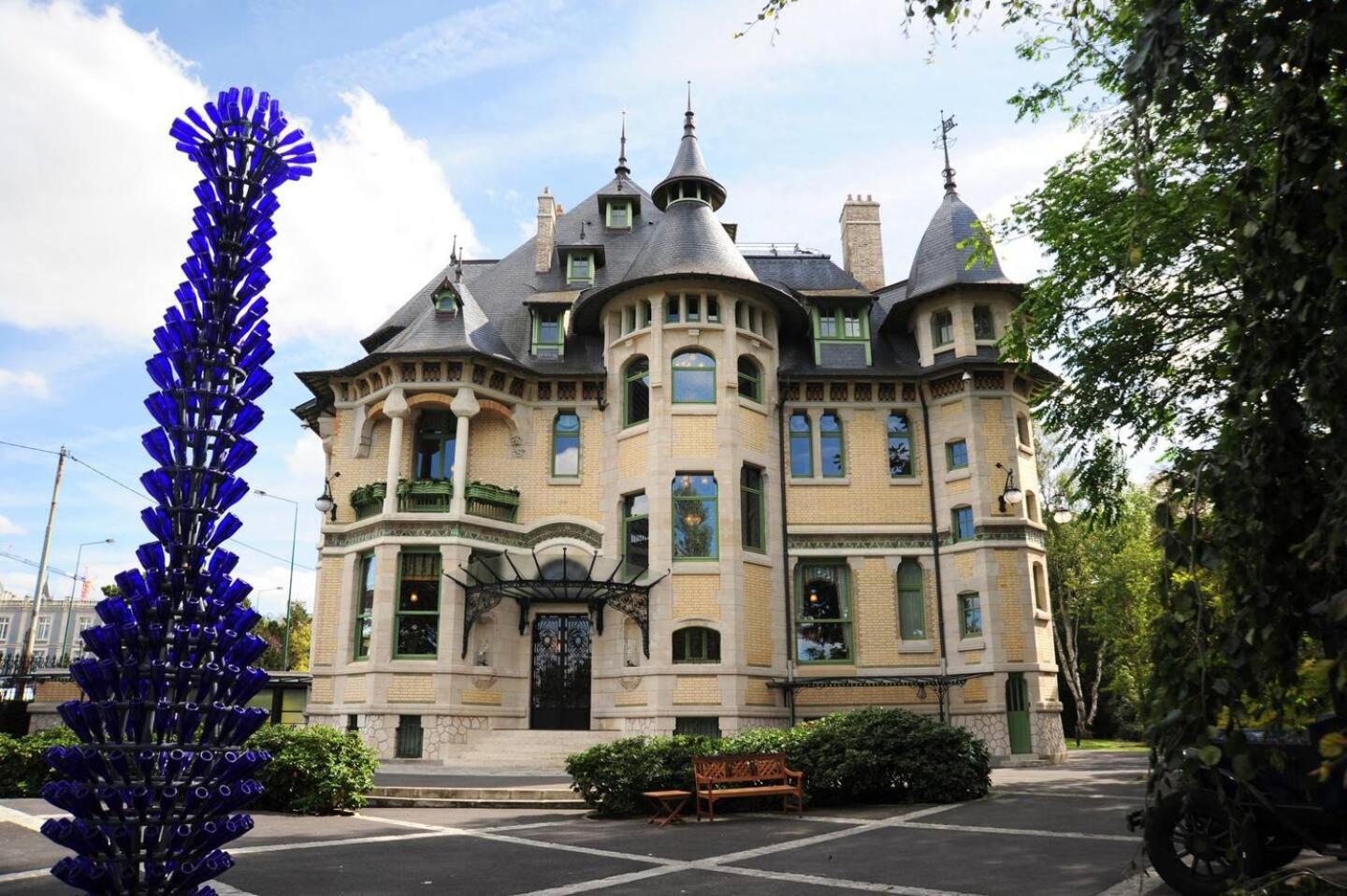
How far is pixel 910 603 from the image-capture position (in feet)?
80.8

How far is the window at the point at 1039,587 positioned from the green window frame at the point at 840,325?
7859 mm

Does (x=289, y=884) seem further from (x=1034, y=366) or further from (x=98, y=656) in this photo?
(x=1034, y=366)

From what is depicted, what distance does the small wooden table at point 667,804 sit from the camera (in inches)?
502

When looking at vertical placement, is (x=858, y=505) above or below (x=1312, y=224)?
above

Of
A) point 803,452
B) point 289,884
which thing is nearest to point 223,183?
point 289,884

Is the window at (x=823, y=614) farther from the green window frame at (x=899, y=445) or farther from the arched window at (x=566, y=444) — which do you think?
the arched window at (x=566, y=444)

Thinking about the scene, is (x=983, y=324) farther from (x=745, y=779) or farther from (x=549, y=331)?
(x=745, y=779)

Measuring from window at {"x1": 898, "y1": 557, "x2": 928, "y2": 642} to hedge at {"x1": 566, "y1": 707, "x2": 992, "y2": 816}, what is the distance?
901 centimetres

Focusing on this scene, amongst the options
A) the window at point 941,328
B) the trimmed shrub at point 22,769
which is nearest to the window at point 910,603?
the window at point 941,328

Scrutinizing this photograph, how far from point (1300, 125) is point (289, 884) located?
955 centimetres

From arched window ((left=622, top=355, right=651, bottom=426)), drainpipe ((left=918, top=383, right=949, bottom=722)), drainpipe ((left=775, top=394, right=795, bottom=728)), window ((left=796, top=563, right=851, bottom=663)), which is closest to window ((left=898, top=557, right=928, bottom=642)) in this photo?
drainpipe ((left=918, top=383, right=949, bottom=722))

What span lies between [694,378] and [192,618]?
790 inches

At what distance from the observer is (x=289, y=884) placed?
335 inches

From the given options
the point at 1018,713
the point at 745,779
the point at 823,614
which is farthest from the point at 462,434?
the point at 1018,713
